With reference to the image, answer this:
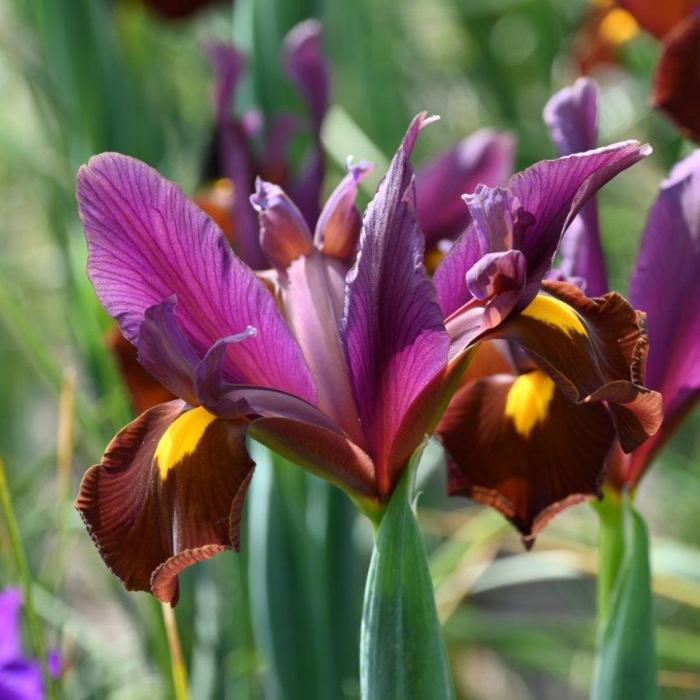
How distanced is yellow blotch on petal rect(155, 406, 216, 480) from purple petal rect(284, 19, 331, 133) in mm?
409

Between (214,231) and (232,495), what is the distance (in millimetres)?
121

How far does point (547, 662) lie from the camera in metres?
1.37

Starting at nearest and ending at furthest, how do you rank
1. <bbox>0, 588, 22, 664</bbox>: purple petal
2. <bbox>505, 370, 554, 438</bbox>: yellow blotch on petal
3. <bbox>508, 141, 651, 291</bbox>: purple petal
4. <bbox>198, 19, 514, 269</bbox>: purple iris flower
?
<bbox>508, 141, 651, 291</bbox>: purple petal, <bbox>505, 370, 554, 438</bbox>: yellow blotch on petal, <bbox>0, 588, 22, 664</bbox>: purple petal, <bbox>198, 19, 514, 269</bbox>: purple iris flower

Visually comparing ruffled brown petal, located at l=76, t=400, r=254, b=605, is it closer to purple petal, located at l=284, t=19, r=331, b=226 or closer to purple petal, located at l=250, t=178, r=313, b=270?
purple petal, located at l=250, t=178, r=313, b=270

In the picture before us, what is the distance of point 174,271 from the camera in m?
0.57

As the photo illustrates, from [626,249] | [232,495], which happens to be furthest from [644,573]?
[626,249]

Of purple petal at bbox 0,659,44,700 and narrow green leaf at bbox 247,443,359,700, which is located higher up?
purple petal at bbox 0,659,44,700

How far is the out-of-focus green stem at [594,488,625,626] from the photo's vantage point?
657 millimetres

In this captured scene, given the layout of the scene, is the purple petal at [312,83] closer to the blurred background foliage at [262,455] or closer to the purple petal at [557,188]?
the blurred background foliage at [262,455]

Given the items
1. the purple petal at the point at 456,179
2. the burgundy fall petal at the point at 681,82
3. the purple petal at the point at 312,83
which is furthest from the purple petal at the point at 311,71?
the burgundy fall petal at the point at 681,82

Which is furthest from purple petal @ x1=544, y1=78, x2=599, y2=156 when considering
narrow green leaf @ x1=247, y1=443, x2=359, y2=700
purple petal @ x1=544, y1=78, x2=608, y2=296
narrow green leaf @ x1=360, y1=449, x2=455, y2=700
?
narrow green leaf @ x1=247, y1=443, x2=359, y2=700

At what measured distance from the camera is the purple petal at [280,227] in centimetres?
65

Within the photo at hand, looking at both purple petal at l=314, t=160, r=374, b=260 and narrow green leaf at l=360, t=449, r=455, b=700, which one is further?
purple petal at l=314, t=160, r=374, b=260

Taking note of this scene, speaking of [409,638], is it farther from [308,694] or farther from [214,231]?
[308,694]
